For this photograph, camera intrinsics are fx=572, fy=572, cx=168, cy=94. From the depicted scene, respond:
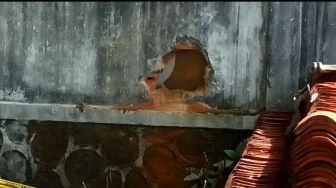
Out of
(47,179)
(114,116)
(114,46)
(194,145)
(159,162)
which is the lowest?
(47,179)

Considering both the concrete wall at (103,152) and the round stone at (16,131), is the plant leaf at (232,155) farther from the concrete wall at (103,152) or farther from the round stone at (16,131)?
the round stone at (16,131)

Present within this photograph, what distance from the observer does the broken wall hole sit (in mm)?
3283

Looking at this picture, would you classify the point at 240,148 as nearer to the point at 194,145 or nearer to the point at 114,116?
the point at 194,145

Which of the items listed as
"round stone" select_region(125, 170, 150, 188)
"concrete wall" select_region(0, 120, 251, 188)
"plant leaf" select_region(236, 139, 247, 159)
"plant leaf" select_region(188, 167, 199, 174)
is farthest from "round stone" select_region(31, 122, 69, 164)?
"plant leaf" select_region(236, 139, 247, 159)

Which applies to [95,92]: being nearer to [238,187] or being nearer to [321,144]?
[238,187]

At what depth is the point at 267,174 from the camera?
2.57 m

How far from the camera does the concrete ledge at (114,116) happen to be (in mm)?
3229

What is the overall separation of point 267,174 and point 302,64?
0.85 metres

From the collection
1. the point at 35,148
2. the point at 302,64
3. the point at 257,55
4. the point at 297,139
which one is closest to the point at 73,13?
the point at 35,148

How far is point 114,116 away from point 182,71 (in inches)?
18.7

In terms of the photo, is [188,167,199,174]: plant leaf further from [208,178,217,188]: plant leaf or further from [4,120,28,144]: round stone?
[4,120,28,144]: round stone

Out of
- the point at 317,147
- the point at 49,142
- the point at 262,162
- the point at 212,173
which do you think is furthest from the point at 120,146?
the point at 317,147

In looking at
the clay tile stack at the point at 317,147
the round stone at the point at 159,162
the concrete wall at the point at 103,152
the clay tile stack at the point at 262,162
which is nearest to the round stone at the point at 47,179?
the concrete wall at the point at 103,152

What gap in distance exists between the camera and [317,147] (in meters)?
2.36
